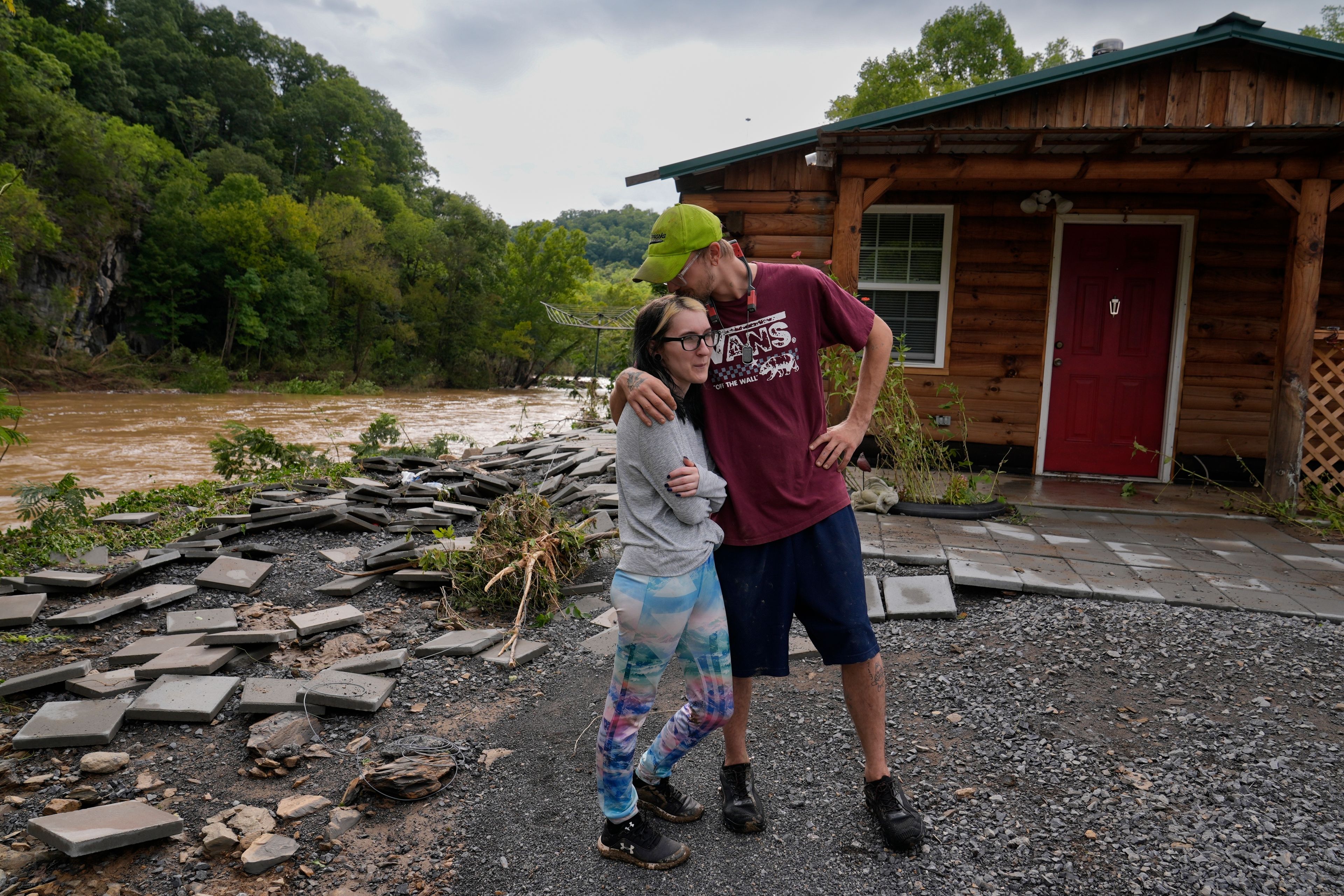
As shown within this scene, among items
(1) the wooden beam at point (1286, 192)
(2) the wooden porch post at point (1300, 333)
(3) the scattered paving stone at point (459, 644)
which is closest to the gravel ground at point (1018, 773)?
(3) the scattered paving stone at point (459, 644)

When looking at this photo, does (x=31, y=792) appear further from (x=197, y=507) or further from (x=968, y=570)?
(x=197, y=507)

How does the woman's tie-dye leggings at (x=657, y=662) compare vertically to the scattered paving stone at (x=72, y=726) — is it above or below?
above

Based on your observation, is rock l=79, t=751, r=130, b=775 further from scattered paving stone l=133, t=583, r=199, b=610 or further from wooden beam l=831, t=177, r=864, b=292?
wooden beam l=831, t=177, r=864, b=292

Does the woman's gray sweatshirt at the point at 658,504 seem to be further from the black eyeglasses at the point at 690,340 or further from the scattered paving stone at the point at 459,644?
the scattered paving stone at the point at 459,644

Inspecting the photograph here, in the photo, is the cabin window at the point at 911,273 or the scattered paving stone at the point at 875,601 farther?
the cabin window at the point at 911,273

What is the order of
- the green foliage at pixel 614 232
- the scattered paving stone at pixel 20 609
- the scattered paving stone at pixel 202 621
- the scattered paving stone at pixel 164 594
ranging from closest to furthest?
1. the scattered paving stone at pixel 202 621
2. the scattered paving stone at pixel 20 609
3. the scattered paving stone at pixel 164 594
4. the green foliage at pixel 614 232

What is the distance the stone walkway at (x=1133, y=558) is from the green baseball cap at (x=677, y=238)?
3.07m

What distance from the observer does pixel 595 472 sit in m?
7.65

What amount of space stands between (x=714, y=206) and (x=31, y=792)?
6744 mm

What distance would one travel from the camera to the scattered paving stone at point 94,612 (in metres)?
4.40

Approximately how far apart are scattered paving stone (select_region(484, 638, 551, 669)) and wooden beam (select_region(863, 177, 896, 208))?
462 cm

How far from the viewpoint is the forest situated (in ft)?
88.0

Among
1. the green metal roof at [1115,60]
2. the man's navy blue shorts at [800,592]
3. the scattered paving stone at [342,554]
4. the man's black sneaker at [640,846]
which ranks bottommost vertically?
the scattered paving stone at [342,554]

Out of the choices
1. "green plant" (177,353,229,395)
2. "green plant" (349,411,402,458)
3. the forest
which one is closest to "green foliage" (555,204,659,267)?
the forest
